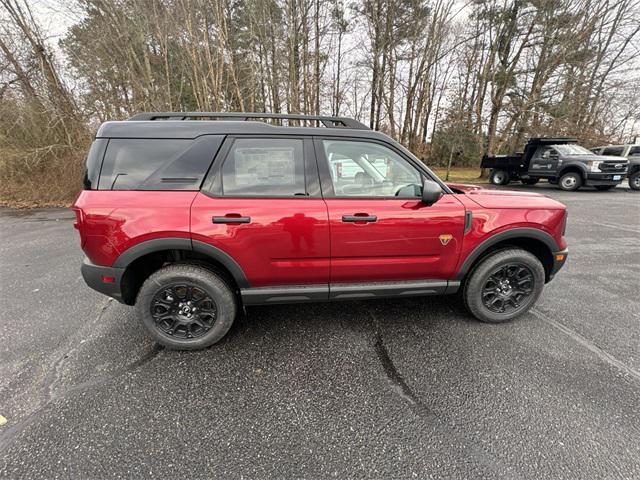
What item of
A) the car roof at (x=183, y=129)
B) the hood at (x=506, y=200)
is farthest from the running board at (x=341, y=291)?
the car roof at (x=183, y=129)

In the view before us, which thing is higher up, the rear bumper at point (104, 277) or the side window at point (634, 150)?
the side window at point (634, 150)

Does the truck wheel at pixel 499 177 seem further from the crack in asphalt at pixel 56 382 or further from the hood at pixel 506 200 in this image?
the crack in asphalt at pixel 56 382

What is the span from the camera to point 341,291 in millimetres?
2439

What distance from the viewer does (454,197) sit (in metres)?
2.45

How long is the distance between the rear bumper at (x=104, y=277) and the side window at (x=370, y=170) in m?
1.92

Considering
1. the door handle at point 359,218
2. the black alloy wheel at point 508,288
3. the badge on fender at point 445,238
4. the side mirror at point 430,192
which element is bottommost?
the black alloy wheel at point 508,288

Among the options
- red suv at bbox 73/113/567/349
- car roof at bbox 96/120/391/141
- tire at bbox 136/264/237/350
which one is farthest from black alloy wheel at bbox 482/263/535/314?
tire at bbox 136/264/237/350

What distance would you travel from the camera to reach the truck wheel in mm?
13988

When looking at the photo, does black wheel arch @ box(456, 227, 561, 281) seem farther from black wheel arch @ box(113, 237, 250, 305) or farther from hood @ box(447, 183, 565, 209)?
black wheel arch @ box(113, 237, 250, 305)

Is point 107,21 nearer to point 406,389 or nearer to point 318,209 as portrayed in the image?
point 318,209

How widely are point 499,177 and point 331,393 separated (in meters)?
15.9

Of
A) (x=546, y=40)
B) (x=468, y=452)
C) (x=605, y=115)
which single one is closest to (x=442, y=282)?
(x=468, y=452)

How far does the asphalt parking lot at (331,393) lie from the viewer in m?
1.51

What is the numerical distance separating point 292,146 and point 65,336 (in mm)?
2695
